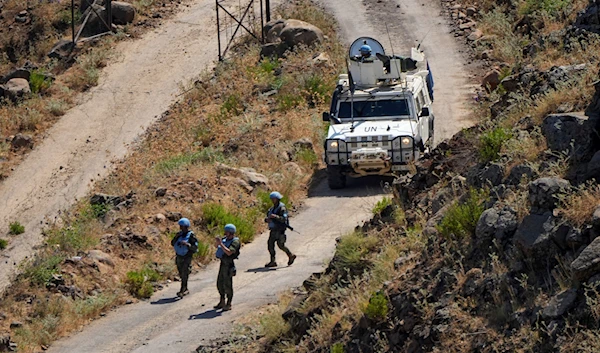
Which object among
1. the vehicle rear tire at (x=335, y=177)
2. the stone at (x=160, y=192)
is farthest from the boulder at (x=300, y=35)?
the stone at (x=160, y=192)

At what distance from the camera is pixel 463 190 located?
13336 millimetres

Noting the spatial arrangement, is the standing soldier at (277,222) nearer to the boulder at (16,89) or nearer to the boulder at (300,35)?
the boulder at (300,35)

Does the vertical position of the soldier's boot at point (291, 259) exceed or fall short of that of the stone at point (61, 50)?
it exceeds it

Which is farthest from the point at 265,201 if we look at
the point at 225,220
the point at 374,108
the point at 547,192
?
the point at 547,192

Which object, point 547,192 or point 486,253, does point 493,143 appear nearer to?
point 486,253

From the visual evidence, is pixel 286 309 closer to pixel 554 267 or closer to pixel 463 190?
pixel 463 190

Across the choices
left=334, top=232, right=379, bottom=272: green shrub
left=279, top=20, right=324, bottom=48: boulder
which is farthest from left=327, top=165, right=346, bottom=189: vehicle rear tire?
left=279, top=20, right=324, bottom=48: boulder

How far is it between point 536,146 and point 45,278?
924 cm

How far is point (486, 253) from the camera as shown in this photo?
38.0 feet

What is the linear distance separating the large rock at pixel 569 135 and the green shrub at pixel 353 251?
292cm

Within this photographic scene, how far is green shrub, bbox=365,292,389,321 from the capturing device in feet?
39.3

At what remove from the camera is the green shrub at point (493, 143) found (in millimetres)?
13308

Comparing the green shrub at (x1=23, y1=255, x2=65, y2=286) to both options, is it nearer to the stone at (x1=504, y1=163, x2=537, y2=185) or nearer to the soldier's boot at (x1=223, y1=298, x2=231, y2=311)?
the soldier's boot at (x1=223, y1=298, x2=231, y2=311)

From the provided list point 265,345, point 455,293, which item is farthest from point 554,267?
point 265,345
